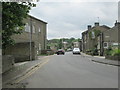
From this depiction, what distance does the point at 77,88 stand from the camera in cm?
864

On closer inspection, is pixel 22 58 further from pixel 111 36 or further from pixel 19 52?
pixel 111 36

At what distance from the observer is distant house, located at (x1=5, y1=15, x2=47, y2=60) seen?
97.1ft

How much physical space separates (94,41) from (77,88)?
6901cm

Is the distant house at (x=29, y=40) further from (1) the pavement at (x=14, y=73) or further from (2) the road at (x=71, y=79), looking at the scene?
(2) the road at (x=71, y=79)

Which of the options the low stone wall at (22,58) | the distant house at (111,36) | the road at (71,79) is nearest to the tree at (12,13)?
the road at (71,79)

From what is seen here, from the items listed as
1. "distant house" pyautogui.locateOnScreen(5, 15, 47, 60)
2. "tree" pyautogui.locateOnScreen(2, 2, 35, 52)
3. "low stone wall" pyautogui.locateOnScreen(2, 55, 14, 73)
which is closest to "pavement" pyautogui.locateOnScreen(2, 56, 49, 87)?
"low stone wall" pyautogui.locateOnScreen(2, 55, 14, 73)

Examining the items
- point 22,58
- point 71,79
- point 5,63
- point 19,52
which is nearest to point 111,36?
point 22,58

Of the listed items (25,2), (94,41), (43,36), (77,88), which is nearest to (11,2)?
(25,2)

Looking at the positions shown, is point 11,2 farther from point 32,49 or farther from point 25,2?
point 32,49

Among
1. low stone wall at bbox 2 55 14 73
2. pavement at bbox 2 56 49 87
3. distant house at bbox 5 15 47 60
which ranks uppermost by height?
distant house at bbox 5 15 47 60

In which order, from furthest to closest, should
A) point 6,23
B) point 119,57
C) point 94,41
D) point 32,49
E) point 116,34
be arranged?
point 94,41
point 116,34
point 32,49
point 119,57
point 6,23

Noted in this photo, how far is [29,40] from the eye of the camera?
45500mm

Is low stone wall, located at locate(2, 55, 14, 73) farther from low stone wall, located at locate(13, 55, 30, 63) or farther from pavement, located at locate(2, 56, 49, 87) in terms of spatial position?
low stone wall, located at locate(13, 55, 30, 63)

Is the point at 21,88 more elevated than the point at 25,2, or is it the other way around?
the point at 25,2
